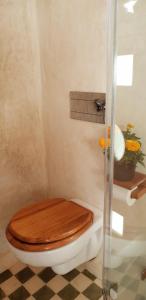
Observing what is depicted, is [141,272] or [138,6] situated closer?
[138,6]

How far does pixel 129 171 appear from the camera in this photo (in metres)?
1.06

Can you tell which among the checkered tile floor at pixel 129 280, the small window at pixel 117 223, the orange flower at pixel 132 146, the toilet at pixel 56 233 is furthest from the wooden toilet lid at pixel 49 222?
the orange flower at pixel 132 146

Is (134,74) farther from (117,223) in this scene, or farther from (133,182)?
(117,223)

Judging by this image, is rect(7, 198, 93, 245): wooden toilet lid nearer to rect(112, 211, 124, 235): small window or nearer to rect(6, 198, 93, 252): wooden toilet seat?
rect(6, 198, 93, 252): wooden toilet seat

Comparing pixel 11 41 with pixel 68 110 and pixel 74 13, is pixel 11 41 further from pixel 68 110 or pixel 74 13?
pixel 68 110

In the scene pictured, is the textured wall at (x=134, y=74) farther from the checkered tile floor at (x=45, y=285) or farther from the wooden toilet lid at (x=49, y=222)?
the checkered tile floor at (x=45, y=285)

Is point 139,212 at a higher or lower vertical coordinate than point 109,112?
lower

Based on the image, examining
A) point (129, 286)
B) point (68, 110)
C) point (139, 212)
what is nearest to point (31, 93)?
point (68, 110)

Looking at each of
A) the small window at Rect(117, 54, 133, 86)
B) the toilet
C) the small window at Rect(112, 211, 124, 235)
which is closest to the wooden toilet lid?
the toilet

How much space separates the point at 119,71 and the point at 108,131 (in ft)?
0.86

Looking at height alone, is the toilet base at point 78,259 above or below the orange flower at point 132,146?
below

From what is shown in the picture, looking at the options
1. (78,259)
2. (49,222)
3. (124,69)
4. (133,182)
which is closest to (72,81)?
(124,69)

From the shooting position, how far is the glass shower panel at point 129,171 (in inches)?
38.6

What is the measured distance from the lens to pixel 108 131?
98cm
